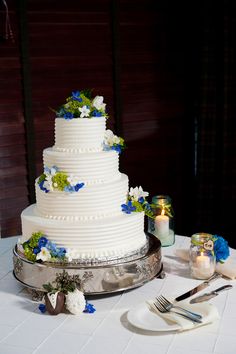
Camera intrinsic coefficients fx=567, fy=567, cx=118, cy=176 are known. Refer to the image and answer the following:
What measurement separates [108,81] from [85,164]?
2204 mm

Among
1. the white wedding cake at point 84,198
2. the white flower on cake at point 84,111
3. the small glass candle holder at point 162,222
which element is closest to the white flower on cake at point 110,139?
the white wedding cake at point 84,198

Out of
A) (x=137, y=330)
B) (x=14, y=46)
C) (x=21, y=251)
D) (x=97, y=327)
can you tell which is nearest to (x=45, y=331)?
(x=97, y=327)

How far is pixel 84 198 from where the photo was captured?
94.9 inches

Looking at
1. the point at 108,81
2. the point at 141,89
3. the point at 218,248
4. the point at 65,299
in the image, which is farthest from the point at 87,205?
the point at 141,89

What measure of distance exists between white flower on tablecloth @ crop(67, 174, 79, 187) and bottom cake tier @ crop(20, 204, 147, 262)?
0.54 ft

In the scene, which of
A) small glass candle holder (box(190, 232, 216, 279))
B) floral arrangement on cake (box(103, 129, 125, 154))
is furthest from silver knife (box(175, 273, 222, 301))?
floral arrangement on cake (box(103, 129, 125, 154))

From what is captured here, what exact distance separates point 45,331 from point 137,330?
1.11 feet

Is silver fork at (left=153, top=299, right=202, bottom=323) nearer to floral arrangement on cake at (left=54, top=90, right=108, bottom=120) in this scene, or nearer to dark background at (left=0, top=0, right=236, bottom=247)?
floral arrangement on cake at (left=54, top=90, right=108, bottom=120)

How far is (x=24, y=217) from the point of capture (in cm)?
253

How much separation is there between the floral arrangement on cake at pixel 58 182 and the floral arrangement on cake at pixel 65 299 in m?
0.38

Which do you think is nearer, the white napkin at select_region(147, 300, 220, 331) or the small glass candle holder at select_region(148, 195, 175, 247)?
the white napkin at select_region(147, 300, 220, 331)

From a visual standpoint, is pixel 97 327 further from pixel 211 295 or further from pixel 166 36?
pixel 166 36

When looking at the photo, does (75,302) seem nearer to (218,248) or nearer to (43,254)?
(43,254)

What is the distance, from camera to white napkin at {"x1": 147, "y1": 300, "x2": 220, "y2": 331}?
2059mm
